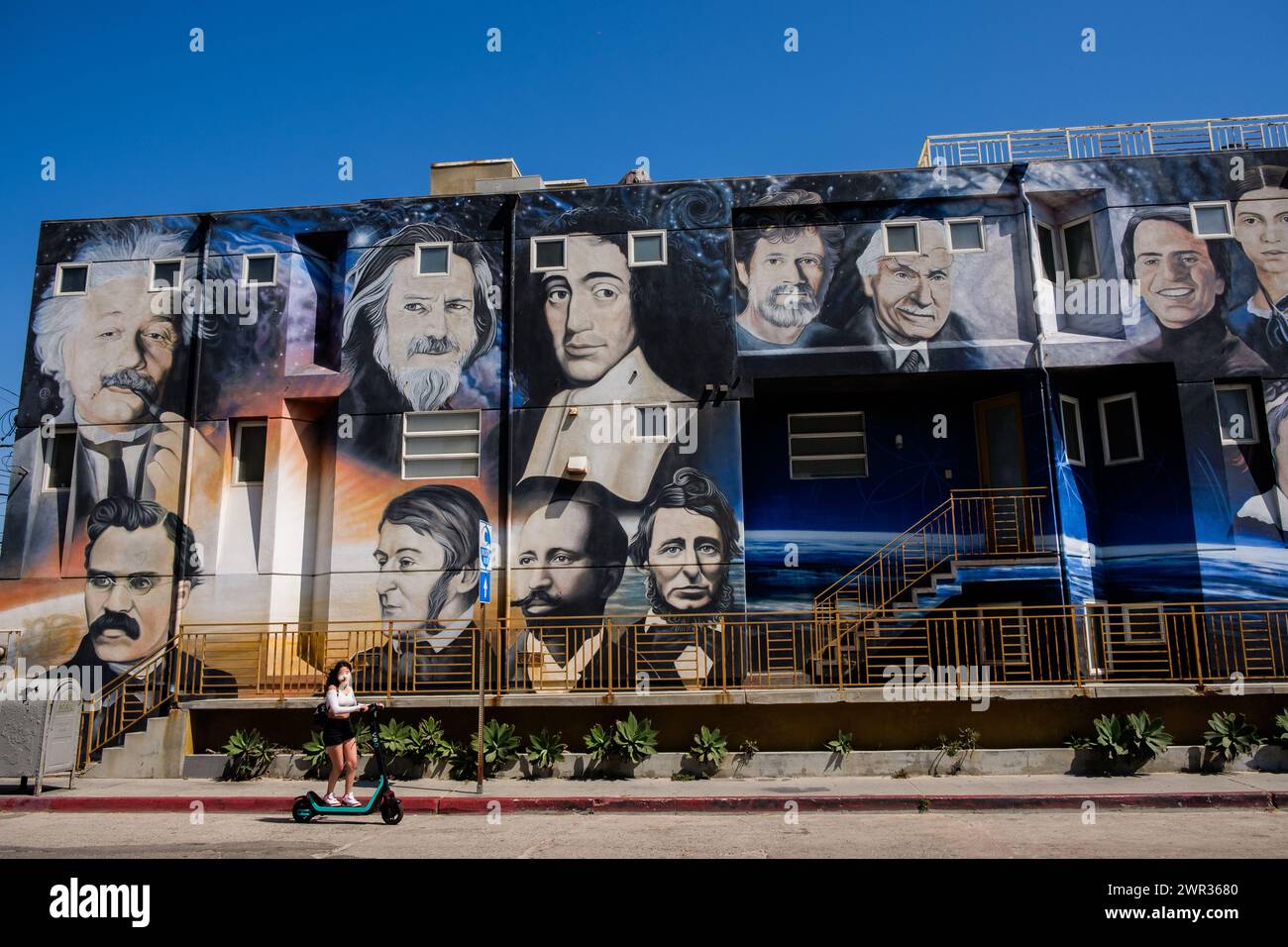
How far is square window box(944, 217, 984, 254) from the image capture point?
17.9m

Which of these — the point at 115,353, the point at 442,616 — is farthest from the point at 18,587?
the point at 442,616

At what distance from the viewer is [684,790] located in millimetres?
12727

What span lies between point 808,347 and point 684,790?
332 inches

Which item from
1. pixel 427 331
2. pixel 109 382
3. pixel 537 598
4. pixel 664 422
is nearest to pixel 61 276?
pixel 109 382

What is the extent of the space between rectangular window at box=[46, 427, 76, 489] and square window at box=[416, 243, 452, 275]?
7437mm

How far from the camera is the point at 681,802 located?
1204 cm

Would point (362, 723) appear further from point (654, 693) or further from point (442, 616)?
point (654, 693)

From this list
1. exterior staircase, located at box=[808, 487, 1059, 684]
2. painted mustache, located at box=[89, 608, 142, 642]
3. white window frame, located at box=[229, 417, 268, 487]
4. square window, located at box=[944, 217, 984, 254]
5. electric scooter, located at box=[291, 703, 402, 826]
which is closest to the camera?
electric scooter, located at box=[291, 703, 402, 826]

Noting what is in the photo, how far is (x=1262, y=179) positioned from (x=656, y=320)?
11.2 m

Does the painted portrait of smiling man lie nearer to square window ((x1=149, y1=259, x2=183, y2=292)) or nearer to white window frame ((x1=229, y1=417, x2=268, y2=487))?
white window frame ((x1=229, y1=417, x2=268, y2=487))

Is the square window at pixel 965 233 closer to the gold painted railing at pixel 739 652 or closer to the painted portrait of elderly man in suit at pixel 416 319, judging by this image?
the gold painted railing at pixel 739 652

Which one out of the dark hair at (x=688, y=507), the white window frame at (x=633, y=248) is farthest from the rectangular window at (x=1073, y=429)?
the white window frame at (x=633, y=248)

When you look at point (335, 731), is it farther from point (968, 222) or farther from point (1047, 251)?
point (1047, 251)

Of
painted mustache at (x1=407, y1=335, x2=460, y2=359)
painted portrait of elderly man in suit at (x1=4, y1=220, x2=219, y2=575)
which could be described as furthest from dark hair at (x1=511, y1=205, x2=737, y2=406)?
painted portrait of elderly man in suit at (x1=4, y1=220, x2=219, y2=575)
